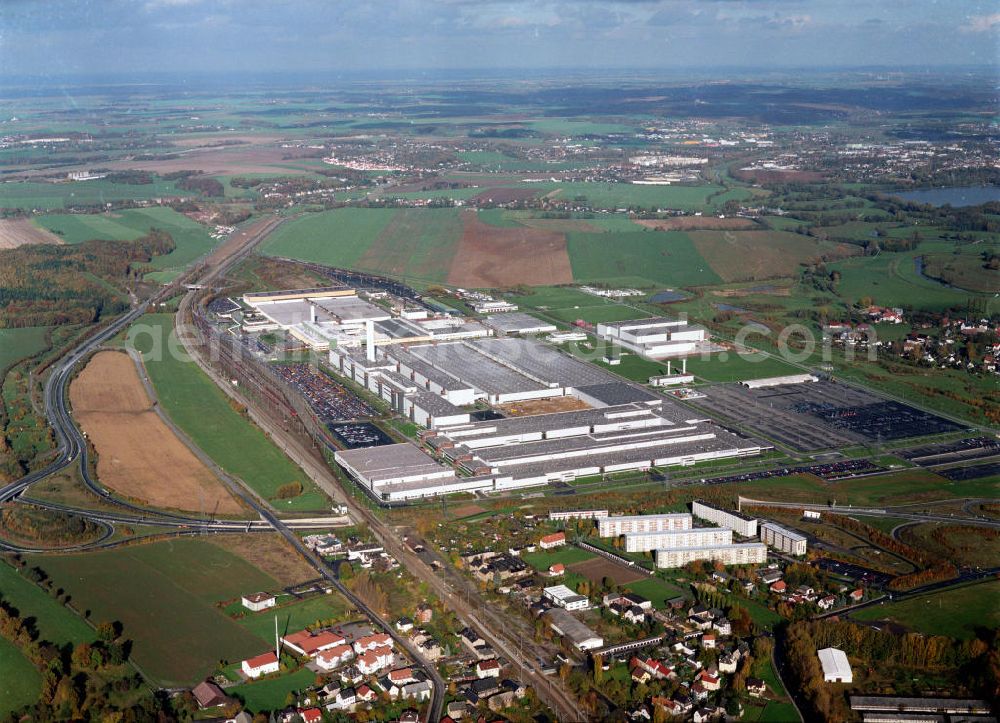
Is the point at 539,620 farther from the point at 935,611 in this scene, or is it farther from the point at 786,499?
the point at 786,499

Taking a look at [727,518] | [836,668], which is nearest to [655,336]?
[727,518]

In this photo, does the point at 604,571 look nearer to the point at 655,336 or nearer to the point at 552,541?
the point at 552,541

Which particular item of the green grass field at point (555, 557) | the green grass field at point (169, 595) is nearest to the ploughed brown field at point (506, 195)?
the green grass field at point (555, 557)

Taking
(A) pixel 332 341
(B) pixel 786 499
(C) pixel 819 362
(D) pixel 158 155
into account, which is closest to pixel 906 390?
(C) pixel 819 362

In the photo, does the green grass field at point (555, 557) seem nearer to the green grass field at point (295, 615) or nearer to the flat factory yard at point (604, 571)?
the flat factory yard at point (604, 571)

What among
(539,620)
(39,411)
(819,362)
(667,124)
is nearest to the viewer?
(539,620)

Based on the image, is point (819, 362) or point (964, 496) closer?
point (964, 496)

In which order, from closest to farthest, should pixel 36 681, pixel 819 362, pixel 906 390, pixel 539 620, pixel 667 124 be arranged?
1. pixel 36 681
2. pixel 539 620
3. pixel 906 390
4. pixel 819 362
5. pixel 667 124

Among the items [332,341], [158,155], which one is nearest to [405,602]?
[332,341]
